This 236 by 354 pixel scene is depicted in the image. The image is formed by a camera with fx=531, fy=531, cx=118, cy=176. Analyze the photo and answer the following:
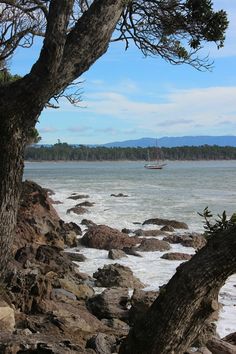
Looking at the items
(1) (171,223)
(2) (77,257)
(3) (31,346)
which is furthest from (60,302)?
(1) (171,223)

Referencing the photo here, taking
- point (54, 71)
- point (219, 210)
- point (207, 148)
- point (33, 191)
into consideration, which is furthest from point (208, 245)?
point (207, 148)

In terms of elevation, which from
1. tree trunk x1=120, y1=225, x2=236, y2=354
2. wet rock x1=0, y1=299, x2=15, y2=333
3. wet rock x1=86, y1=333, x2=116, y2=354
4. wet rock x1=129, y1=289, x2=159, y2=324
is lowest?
wet rock x1=129, y1=289, x2=159, y2=324

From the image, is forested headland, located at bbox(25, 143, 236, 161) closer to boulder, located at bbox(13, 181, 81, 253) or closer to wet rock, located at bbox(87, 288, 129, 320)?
boulder, located at bbox(13, 181, 81, 253)

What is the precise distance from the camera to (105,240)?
16.8 m

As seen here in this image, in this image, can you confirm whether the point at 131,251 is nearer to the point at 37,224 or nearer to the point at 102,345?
the point at 37,224

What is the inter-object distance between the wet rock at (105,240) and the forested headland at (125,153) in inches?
5044

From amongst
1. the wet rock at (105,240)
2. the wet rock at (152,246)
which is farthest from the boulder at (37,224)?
the wet rock at (152,246)

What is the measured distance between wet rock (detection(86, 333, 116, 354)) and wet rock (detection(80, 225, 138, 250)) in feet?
34.1

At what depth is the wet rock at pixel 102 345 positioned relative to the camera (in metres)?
5.59

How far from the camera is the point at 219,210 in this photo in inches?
1144

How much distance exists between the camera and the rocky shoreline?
539cm

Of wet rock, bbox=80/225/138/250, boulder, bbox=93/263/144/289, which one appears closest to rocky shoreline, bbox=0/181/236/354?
boulder, bbox=93/263/144/289

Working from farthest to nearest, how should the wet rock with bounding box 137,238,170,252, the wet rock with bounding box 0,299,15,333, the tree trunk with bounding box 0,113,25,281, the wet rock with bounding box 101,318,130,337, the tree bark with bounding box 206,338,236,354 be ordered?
the wet rock with bounding box 137,238,170,252 < the wet rock with bounding box 101,318,130,337 < the tree bark with bounding box 206,338,236,354 < the wet rock with bounding box 0,299,15,333 < the tree trunk with bounding box 0,113,25,281

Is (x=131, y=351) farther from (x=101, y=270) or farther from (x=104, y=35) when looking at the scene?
(x=101, y=270)
